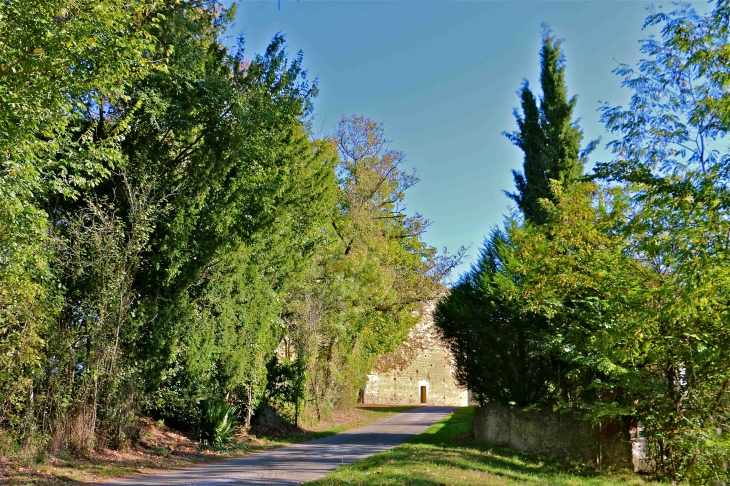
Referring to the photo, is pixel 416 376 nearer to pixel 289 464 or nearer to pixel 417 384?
pixel 417 384

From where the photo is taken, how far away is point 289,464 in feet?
38.7

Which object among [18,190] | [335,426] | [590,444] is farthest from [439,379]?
[18,190]

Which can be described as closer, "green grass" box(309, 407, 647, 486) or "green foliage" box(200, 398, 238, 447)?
"green grass" box(309, 407, 647, 486)

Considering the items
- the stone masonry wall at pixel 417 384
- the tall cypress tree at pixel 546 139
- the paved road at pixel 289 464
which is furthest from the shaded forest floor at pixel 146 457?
the stone masonry wall at pixel 417 384

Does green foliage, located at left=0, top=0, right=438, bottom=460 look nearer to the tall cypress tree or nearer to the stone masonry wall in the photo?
the tall cypress tree

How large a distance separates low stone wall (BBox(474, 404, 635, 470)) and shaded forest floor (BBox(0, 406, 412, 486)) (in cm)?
608

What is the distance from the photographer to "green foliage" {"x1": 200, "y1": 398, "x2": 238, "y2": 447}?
14.7 m

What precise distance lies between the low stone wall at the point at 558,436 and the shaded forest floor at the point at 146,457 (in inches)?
239

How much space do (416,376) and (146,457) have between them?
30.0 m

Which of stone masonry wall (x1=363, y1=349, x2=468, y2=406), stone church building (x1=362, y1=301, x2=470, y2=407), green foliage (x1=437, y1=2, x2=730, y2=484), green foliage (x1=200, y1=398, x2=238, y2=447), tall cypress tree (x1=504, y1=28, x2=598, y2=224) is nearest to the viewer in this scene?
green foliage (x1=437, y1=2, x2=730, y2=484)

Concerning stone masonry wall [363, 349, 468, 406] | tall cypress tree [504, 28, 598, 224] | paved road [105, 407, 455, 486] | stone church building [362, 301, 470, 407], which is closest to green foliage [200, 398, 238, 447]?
paved road [105, 407, 455, 486]

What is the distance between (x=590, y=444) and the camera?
14594mm

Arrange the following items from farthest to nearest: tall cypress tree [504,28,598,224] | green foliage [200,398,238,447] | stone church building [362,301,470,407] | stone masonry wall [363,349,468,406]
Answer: stone masonry wall [363,349,468,406]
stone church building [362,301,470,407]
tall cypress tree [504,28,598,224]
green foliage [200,398,238,447]

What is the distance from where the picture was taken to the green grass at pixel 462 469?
937cm
